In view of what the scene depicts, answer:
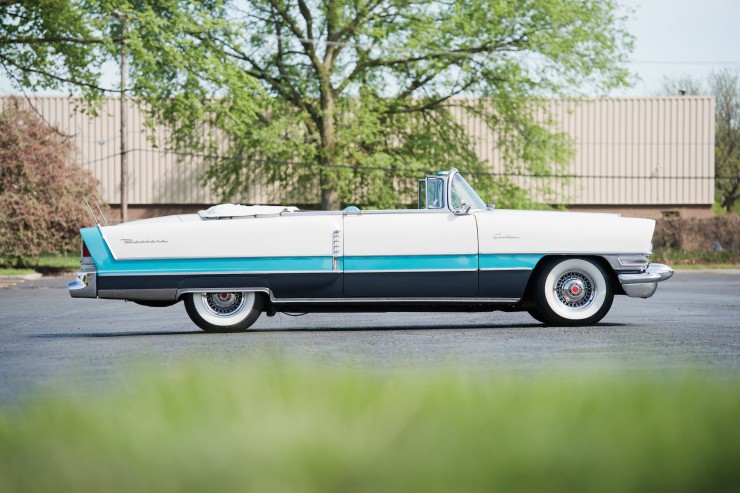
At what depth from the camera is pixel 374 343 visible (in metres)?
10.9

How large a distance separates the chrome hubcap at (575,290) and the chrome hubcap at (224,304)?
341 centimetres

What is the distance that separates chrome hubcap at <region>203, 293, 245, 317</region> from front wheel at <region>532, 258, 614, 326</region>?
3.18 m

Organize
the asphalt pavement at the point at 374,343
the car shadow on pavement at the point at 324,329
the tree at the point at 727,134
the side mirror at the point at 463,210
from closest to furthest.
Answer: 1. the asphalt pavement at the point at 374,343
2. the side mirror at the point at 463,210
3. the car shadow on pavement at the point at 324,329
4. the tree at the point at 727,134

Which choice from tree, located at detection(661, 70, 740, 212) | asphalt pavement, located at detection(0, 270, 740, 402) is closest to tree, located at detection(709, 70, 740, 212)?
tree, located at detection(661, 70, 740, 212)

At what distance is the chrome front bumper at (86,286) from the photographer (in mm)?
11820

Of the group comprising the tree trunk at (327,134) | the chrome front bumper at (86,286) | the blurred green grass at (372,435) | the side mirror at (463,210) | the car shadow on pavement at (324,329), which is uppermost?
the tree trunk at (327,134)

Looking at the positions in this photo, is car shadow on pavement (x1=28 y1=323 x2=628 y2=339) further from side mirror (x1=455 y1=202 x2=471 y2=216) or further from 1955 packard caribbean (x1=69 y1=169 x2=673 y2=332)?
side mirror (x1=455 y1=202 x2=471 y2=216)

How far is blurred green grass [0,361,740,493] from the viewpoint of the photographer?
146 inches

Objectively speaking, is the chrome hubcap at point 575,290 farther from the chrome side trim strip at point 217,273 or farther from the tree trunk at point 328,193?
the tree trunk at point 328,193

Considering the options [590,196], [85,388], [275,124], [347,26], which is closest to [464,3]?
[347,26]

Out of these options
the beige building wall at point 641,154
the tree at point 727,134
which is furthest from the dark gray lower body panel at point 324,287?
the tree at point 727,134

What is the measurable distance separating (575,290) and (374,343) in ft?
8.70

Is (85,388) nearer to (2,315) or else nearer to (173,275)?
(173,275)

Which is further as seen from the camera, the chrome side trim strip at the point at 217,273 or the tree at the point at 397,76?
the tree at the point at 397,76
